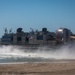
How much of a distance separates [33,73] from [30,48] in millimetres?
66854

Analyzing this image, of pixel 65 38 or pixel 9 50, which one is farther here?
pixel 65 38

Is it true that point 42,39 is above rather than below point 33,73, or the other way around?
below

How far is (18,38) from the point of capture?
434ft

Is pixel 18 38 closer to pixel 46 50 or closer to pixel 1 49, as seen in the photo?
pixel 1 49

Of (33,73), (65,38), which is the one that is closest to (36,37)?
(65,38)

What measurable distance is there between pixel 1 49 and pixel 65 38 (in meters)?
27.2

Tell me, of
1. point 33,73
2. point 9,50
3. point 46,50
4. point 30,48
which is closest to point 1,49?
point 9,50

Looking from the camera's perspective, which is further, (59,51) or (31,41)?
(31,41)

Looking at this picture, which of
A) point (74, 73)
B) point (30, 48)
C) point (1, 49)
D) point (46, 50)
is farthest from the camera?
point (1, 49)

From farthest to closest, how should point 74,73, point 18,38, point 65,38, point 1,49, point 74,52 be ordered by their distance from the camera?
point 18,38 < point 65,38 < point 1,49 < point 74,52 < point 74,73

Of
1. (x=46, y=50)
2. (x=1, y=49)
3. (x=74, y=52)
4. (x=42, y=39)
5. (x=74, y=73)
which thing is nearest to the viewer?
(x=74, y=73)

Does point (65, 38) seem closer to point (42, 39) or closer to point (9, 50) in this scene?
point (42, 39)

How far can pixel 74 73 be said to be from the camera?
77.6ft

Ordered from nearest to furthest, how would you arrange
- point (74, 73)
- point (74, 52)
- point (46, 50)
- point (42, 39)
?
1. point (74, 73)
2. point (74, 52)
3. point (46, 50)
4. point (42, 39)
